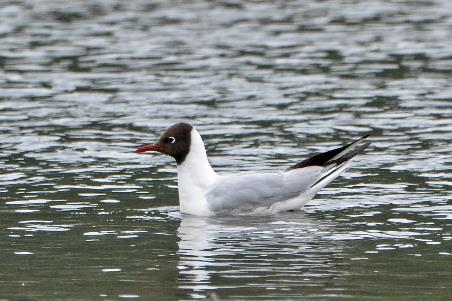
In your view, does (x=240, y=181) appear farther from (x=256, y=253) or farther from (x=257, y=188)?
(x=256, y=253)

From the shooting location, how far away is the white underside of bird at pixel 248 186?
14.7 meters

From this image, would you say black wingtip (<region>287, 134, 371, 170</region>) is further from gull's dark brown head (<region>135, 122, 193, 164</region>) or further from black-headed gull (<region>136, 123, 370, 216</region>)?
gull's dark brown head (<region>135, 122, 193, 164</region>)

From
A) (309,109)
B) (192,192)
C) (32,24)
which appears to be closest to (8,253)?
(192,192)

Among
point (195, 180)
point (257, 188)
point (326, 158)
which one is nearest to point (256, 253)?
point (257, 188)

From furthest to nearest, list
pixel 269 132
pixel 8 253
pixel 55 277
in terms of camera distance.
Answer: pixel 269 132, pixel 8 253, pixel 55 277

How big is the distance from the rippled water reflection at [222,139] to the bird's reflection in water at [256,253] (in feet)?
0.11

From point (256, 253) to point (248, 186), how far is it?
7.50ft

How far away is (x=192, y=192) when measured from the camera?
1477cm

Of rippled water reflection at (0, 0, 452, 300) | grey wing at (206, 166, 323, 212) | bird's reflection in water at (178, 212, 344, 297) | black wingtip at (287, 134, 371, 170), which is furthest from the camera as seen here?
black wingtip at (287, 134, 371, 170)

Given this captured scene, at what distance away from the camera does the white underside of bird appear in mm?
14680

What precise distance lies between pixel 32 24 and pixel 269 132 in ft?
38.1

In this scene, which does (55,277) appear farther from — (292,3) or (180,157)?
(292,3)

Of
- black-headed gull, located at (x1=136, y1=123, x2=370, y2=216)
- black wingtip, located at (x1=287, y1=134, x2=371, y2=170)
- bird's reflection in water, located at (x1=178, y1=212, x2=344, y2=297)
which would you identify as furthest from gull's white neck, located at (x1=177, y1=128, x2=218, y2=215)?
black wingtip, located at (x1=287, y1=134, x2=371, y2=170)

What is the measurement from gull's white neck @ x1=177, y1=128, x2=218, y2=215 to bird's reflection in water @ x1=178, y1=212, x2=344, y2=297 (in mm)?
180
